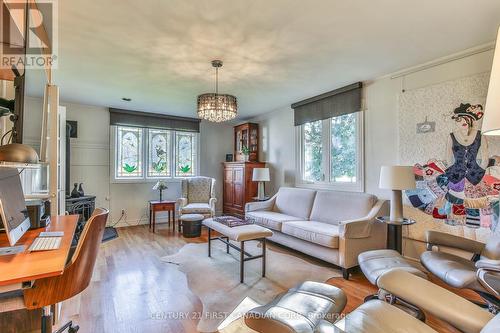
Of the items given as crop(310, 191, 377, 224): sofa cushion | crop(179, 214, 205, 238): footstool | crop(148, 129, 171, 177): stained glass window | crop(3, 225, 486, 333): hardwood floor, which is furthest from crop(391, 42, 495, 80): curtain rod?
crop(148, 129, 171, 177): stained glass window

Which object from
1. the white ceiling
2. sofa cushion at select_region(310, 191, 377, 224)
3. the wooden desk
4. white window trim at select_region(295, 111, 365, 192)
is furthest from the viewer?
white window trim at select_region(295, 111, 365, 192)

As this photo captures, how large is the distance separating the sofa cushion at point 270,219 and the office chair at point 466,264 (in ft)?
5.98

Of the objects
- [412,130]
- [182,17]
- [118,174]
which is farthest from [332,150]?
[118,174]

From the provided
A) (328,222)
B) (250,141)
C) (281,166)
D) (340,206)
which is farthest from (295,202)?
(250,141)

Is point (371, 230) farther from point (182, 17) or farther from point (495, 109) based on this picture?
point (182, 17)

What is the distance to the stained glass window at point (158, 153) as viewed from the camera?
18.9ft

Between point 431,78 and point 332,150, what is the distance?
63.9 inches

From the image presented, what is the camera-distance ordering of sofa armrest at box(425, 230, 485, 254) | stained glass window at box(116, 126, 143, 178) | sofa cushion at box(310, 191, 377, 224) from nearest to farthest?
sofa armrest at box(425, 230, 485, 254) → sofa cushion at box(310, 191, 377, 224) → stained glass window at box(116, 126, 143, 178)

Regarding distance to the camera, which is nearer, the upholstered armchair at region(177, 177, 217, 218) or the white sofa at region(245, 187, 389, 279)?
the white sofa at region(245, 187, 389, 279)

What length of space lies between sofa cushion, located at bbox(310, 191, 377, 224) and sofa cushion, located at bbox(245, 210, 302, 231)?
359mm

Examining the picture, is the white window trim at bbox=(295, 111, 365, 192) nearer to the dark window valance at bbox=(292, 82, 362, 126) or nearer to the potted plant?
the dark window valance at bbox=(292, 82, 362, 126)

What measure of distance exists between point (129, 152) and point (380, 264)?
16.6ft

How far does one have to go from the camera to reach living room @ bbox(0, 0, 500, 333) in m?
1.50

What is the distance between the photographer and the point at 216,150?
6441 mm
